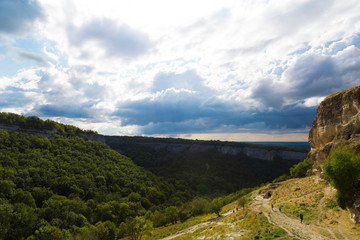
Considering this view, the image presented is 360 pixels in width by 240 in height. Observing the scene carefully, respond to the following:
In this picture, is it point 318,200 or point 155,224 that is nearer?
point 318,200

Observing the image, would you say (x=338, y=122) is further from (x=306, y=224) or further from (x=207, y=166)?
(x=207, y=166)

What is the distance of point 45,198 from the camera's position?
45.7 m

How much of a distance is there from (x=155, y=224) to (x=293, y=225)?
3885 cm

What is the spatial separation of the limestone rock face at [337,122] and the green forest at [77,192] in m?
28.1

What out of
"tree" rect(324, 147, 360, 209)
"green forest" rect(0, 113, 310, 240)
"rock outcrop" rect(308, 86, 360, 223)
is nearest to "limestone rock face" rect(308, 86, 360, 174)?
"rock outcrop" rect(308, 86, 360, 223)

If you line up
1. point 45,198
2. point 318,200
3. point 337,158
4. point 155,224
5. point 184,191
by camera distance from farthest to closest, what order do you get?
1. point 184,191
2. point 155,224
3. point 45,198
4. point 318,200
5. point 337,158

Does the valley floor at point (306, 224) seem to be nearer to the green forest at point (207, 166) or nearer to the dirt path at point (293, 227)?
the dirt path at point (293, 227)

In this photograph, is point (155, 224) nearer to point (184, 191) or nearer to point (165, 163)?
point (184, 191)

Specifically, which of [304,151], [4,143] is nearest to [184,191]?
[4,143]

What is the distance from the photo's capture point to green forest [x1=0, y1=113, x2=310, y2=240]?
35.3 metres

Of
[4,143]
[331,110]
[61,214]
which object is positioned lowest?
[61,214]

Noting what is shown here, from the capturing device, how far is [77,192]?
51.8 metres

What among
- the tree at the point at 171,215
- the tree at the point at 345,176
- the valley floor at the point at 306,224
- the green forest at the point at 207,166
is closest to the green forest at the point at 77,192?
the tree at the point at 171,215

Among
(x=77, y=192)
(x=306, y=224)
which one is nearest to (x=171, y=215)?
(x=77, y=192)
